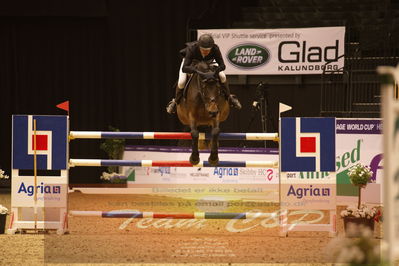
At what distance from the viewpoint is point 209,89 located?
6.60 m

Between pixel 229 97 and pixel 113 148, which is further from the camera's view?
pixel 113 148

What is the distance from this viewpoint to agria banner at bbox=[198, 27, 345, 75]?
447 inches

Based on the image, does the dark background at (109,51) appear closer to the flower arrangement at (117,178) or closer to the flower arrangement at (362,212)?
the flower arrangement at (117,178)

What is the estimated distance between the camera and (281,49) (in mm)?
11641

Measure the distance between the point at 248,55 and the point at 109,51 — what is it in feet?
9.42

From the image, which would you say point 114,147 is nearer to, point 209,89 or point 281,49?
point 281,49

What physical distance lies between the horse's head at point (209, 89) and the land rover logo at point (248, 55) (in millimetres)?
5113

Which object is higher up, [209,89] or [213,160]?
[209,89]

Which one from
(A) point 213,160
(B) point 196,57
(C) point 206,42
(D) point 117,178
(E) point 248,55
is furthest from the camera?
(D) point 117,178

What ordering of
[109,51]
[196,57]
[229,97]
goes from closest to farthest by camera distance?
[196,57]
[229,97]
[109,51]

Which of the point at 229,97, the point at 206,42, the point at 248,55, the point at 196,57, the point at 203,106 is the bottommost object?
the point at 203,106

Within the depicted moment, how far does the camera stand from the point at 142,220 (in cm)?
827

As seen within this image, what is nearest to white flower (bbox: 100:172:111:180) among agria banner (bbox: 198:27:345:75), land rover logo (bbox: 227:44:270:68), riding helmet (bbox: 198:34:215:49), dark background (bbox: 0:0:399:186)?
dark background (bbox: 0:0:399:186)

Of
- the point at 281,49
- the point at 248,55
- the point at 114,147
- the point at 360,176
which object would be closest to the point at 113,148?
the point at 114,147
